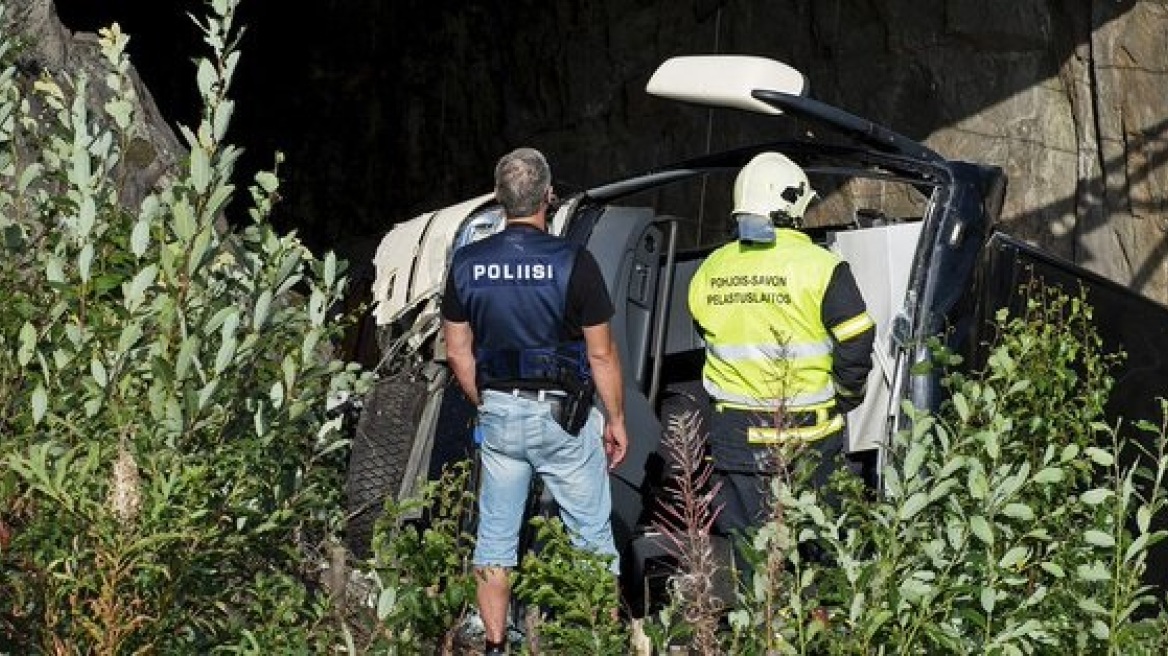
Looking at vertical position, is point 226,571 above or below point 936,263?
below

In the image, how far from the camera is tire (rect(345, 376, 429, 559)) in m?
8.58

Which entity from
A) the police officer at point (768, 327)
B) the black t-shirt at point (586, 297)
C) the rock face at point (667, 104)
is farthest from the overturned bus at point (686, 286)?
the rock face at point (667, 104)

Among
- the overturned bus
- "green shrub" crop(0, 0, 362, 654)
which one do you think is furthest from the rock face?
"green shrub" crop(0, 0, 362, 654)

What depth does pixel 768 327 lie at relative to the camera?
762 centimetres

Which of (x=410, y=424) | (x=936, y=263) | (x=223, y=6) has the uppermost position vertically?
(x=223, y=6)

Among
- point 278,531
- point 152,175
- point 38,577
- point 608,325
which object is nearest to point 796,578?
point 278,531

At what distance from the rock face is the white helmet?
4877 millimetres

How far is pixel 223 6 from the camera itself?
5.32 metres

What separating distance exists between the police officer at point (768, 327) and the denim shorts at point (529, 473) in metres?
0.47

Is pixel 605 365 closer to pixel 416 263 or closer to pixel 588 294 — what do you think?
pixel 588 294

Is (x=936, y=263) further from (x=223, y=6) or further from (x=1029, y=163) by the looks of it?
(x=1029, y=163)

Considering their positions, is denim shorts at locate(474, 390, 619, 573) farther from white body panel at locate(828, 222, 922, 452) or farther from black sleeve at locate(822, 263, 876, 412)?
white body panel at locate(828, 222, 922, 452)

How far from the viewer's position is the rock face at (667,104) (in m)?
12.7

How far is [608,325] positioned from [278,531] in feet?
7.84
